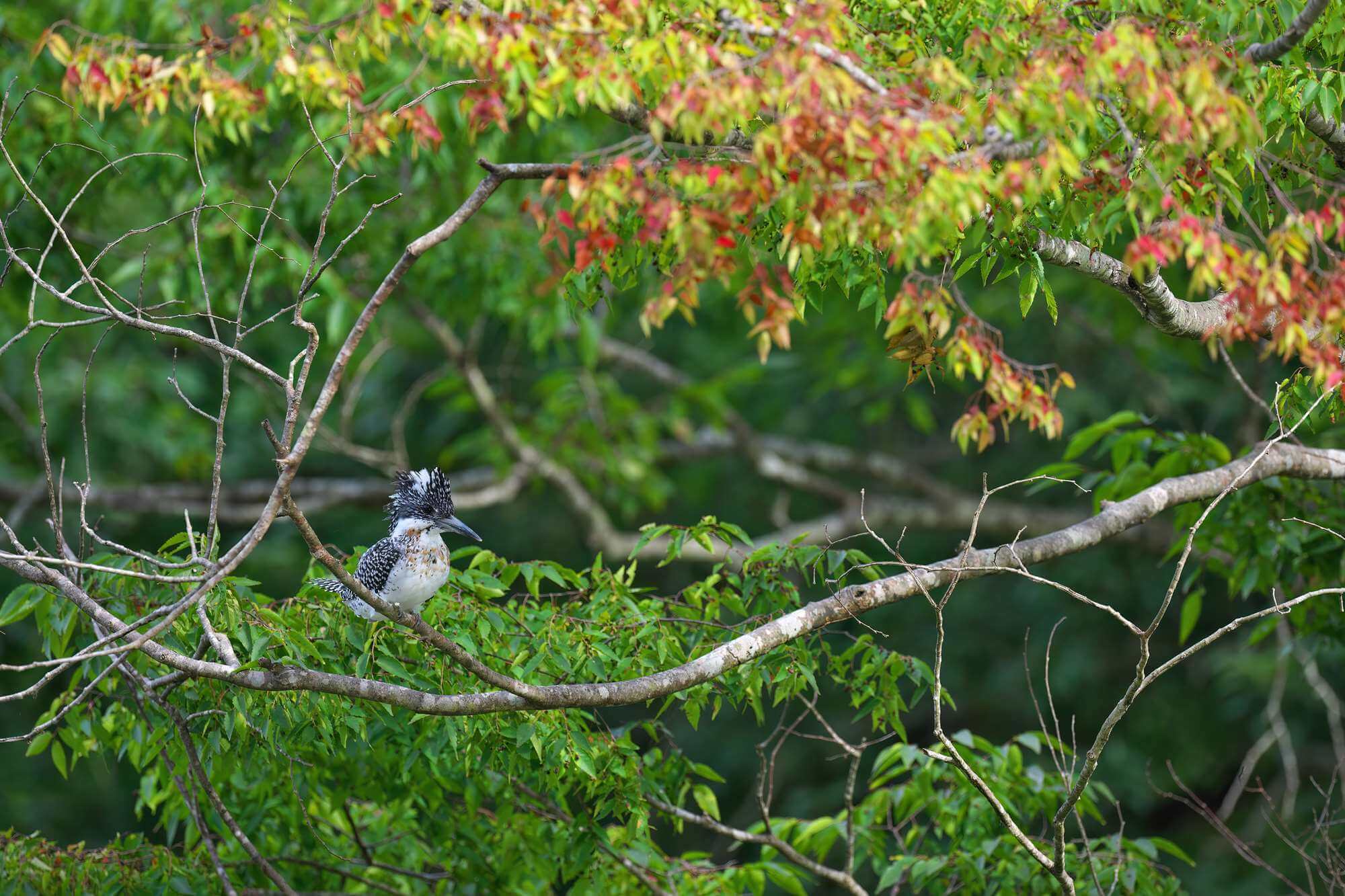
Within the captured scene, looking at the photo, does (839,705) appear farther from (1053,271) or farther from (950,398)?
(1053,271)

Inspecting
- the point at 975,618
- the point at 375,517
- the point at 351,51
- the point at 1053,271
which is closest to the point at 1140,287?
the point at 351,51

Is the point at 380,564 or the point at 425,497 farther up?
the point at 425,497

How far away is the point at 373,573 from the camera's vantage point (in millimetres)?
4234

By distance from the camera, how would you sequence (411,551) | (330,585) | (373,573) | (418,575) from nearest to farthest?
(418,575) → (411,551) → (330,585) → (373,573)

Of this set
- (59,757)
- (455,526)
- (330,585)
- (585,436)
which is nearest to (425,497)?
(455,526)

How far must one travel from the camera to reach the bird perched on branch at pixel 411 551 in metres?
3.83

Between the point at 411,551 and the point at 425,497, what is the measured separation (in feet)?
1.15

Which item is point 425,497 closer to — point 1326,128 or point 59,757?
point 59,757

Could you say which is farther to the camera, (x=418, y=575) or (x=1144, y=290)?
(x=418, y=575)

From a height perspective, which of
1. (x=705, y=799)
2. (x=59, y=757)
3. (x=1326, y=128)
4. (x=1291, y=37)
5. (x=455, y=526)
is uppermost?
(x=1291, y=37)

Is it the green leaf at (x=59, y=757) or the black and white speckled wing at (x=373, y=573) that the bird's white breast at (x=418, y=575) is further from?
the green leaf at (x=59, y=757)

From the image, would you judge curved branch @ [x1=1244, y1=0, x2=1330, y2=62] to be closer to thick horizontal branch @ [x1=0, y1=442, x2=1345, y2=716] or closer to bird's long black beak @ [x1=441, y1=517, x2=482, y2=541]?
thick horizontal branch @ [x1=0, y1=442, x2=1345, y2=716]

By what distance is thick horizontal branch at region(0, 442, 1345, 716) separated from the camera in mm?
3025

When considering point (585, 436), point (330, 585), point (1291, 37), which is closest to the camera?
point (1291, 37)
